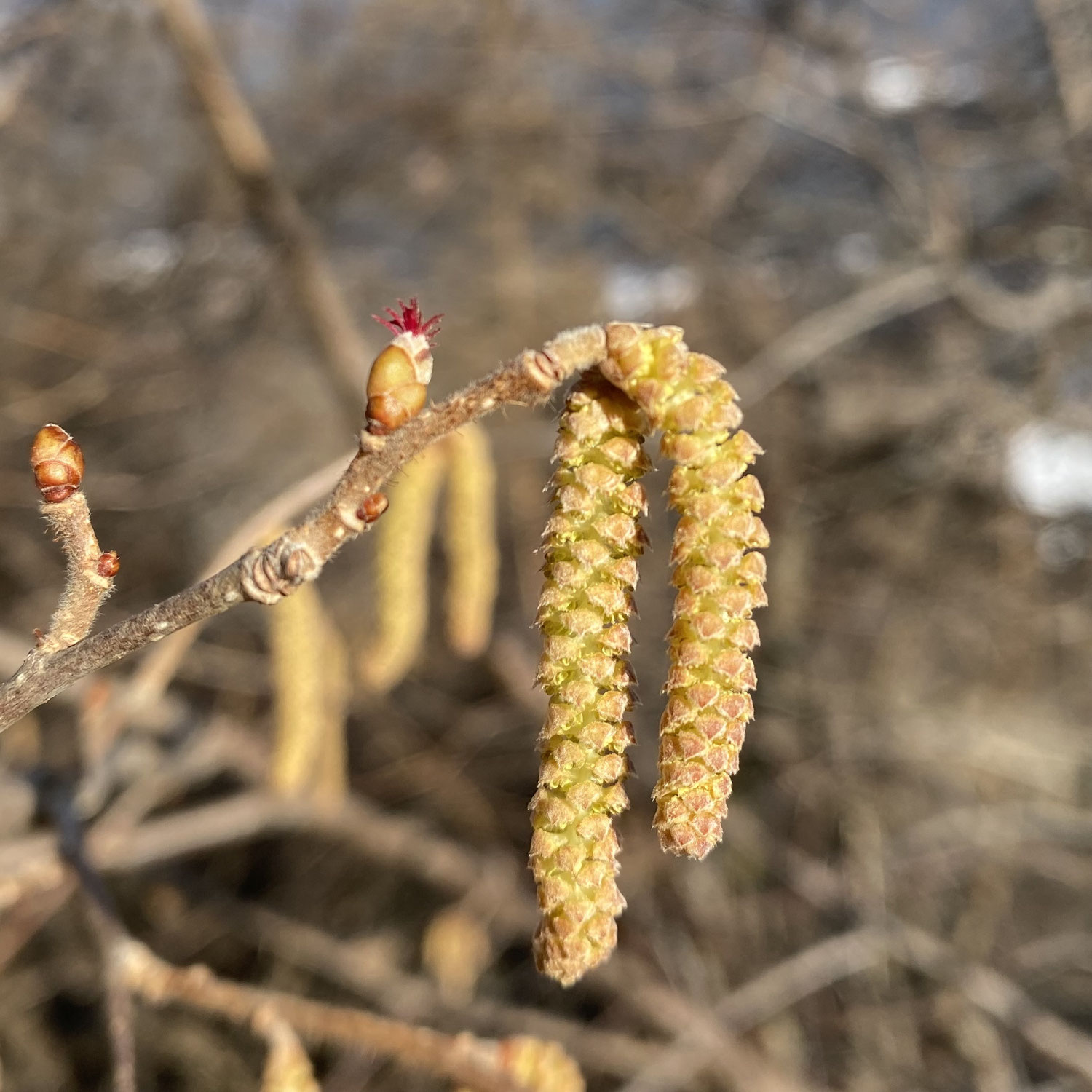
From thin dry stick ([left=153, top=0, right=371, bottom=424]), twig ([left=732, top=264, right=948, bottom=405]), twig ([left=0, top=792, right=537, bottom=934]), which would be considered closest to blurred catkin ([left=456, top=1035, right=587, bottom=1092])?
twig ([left=0, top=792, right=537, bottom=934])

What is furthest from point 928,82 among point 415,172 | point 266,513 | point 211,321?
point 266,513

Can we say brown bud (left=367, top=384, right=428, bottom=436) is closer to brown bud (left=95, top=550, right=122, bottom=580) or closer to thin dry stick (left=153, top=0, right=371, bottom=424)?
brown bud (left=95, top=550, right=122, bottom=580)

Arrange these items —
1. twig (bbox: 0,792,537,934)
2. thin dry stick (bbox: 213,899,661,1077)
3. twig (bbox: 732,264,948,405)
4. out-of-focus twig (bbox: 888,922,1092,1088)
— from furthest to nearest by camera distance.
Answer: twig (bbox: 732,264,948,405), thin dry stick (bbox: 213,899,661,1077), out-of-focus twig (bbox: 888,922,1092,1088), twig (bbox: 0,792,537,934)

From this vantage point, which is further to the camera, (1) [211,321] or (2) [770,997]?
(1) [211,321]

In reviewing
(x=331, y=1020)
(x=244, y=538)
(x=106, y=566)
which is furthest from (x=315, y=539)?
(x=331, y=1020)

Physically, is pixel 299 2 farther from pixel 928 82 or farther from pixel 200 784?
pixel 200 784

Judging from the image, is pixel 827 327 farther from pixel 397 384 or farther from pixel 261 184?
pixel 397 384
